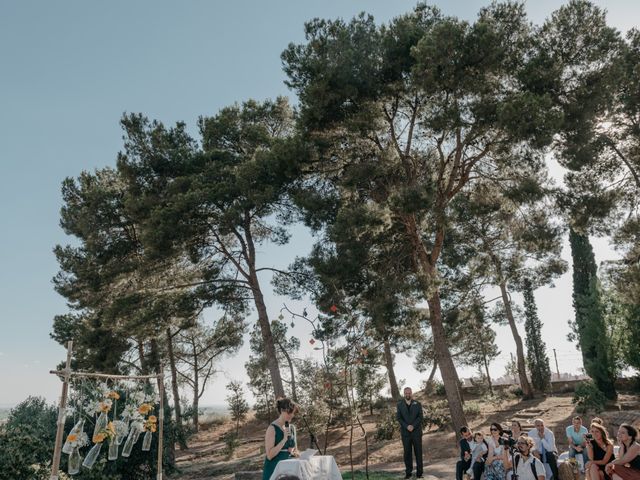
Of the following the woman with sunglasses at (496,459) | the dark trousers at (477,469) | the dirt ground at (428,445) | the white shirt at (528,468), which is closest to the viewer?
the white shirt at (528,468)

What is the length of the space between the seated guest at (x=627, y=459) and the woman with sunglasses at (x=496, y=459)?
164 cm

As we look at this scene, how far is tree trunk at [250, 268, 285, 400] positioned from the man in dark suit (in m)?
5.36

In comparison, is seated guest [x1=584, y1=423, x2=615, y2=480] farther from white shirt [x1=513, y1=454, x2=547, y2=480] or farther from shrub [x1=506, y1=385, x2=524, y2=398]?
shrub [x1=506, y1=385, x2=524, y2=398]

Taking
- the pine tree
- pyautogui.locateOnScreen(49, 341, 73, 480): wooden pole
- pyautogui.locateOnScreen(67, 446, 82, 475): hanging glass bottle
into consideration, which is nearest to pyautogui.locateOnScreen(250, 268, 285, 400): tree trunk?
pyautogui.locateOnScreen(67, 446, 82, 475): hanging glass bottle

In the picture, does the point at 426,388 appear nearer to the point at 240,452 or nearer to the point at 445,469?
the point at 240,452

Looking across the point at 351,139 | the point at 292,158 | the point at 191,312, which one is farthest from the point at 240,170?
the point at 191,312

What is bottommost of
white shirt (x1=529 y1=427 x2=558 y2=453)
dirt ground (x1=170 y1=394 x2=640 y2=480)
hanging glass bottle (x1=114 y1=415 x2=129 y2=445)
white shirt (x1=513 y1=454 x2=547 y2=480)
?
dirt ground (x1=170 y1=394 x2=640 y2=480)

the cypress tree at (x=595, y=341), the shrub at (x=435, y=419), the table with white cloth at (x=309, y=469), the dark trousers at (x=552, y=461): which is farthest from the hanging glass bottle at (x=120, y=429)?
the cypress tree at (x=595, y=341)

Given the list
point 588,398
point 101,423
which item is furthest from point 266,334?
point 588,398

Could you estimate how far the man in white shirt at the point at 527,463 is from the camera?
642 centimetres

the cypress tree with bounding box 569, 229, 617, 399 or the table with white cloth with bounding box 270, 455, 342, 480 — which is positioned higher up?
the cypress tree with bounding box 569, 229, 617, 399

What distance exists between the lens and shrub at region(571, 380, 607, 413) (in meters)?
14.4

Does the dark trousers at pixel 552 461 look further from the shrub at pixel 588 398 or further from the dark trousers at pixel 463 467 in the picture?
the shrub at pixel 588 398

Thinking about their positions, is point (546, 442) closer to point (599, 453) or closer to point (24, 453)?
point (599, 453)
